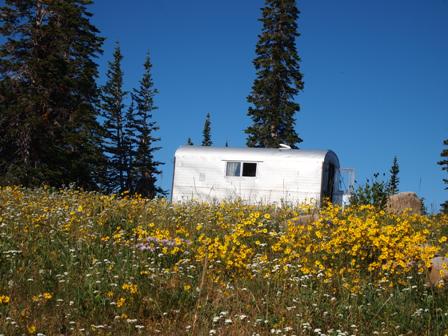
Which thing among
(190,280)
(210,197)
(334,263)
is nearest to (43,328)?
(190,280)

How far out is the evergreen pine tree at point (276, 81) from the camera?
113 ft

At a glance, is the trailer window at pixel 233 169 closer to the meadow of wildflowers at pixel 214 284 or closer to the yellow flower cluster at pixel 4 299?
the meadow of wildflowers at pixel 214 284

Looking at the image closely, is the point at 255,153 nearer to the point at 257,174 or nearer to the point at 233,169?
the point at 257,174

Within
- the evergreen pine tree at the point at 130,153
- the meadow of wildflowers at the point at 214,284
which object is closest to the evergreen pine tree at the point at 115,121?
the evergreen pine tree at the point at 130,153

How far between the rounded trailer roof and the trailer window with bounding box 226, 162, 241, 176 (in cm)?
23

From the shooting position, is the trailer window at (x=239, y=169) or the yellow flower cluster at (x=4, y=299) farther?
the trailer window at (x=239, y=169)

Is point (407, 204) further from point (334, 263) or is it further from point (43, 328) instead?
point (43, 328)

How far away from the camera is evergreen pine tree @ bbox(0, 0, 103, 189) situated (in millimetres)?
26906

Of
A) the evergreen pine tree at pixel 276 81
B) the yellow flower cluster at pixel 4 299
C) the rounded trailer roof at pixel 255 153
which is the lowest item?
the yellow flower cluster at pixel 4 299

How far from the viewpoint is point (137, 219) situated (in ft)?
29.7

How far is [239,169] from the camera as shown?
23.2m

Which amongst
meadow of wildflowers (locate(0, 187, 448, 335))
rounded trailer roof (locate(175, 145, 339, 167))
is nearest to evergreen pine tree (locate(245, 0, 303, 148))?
rounded trailer roof (locate(175, 145, 339, 167))

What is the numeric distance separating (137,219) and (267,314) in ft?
14.2

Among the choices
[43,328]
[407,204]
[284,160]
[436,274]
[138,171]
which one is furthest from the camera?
[138,171]
